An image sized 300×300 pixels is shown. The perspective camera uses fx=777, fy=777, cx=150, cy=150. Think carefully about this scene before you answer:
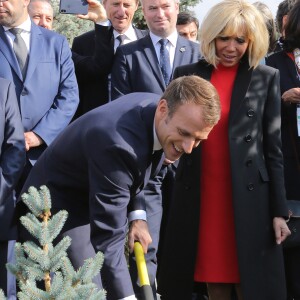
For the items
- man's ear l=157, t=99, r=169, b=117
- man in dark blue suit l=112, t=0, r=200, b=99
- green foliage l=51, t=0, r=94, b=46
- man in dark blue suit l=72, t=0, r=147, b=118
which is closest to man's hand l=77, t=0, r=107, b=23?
man in dark blue suit l=72, t=0, r=147, b=118

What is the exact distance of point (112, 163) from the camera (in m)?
3.55

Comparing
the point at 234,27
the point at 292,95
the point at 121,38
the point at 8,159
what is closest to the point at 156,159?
the point at 234,27

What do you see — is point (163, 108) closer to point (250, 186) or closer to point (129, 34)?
point (250, 186)

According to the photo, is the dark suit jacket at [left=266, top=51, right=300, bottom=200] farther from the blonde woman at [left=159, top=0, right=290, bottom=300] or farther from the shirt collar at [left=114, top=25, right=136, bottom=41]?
the shirt collar at [left=114, top=25, right=136, bottom=41]

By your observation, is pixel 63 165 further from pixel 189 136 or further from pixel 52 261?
pixel 52 261

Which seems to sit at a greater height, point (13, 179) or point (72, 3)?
point (72, 3)

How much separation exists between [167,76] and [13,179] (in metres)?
1.40

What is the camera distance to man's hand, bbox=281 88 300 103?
512 cm

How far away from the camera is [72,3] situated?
19.6 feet

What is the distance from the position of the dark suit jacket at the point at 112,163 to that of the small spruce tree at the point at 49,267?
3.32 feet

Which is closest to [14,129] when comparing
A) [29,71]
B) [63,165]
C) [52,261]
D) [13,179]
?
[13,179]

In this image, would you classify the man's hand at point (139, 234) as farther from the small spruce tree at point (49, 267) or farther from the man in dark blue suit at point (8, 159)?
the small spruce tree at point (49, 267)

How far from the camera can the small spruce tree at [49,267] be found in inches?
92.4

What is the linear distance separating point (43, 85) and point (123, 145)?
78.5 inches
